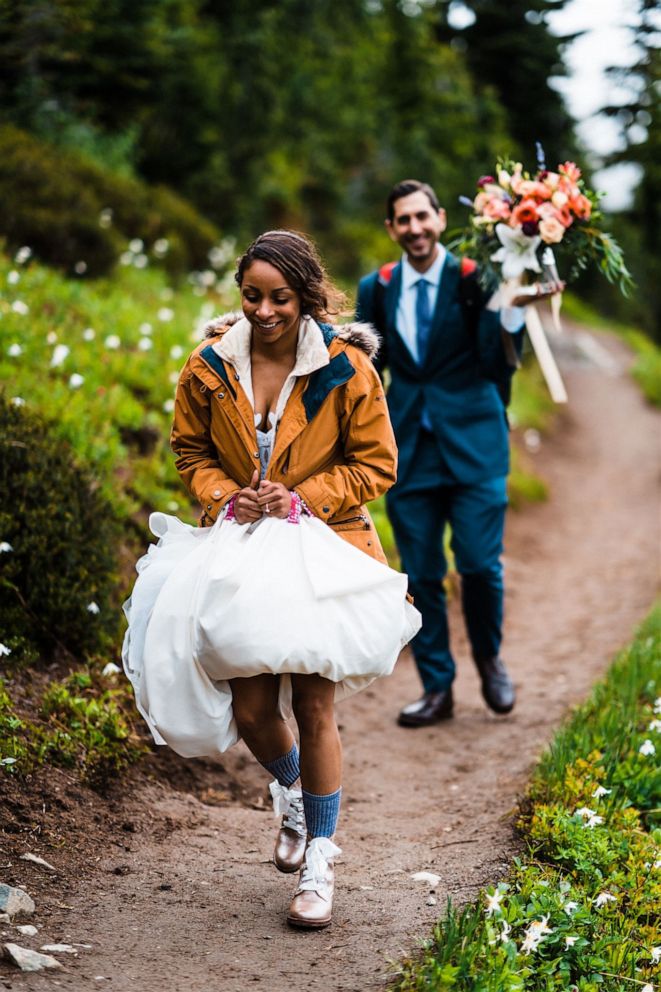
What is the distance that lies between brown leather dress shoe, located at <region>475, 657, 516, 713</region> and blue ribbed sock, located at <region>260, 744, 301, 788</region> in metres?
2.34

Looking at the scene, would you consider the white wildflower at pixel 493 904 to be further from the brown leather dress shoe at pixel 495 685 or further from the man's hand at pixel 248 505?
the brown leather dress shoe at pixel 495 685

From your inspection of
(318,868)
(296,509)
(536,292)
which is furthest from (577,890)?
(536,292)

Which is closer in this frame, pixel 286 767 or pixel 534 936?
pixel 534 936

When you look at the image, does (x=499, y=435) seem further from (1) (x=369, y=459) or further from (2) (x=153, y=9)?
(2) (x=153, y=9)

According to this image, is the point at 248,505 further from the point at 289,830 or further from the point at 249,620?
the point at 289,830

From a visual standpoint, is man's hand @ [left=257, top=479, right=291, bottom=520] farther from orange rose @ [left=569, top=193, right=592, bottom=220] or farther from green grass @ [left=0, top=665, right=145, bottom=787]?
orange rose @ [left=569, top=193, right=592, bottom=220]

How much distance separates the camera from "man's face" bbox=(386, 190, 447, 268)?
5250 mm

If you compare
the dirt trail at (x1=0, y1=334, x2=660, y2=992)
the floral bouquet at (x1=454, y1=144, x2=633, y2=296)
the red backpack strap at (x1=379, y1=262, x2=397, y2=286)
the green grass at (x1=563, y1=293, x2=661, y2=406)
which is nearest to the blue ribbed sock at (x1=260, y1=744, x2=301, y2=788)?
the dirt trail at (x1=0, y1=334, x2=660, y2=992)

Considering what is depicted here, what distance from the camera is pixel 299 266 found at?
335 centimetres

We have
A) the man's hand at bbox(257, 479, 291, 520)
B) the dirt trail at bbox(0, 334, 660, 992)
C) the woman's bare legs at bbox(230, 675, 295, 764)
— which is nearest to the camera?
the dirt trail at bbox(0, 334, 660, 992)

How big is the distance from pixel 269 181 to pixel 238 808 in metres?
12.9

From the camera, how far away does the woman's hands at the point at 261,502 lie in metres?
3.29

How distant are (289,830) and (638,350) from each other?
25.2 meters

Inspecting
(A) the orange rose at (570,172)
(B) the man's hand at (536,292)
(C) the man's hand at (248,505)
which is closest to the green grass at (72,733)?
(C) the man's hand at (248,505)
